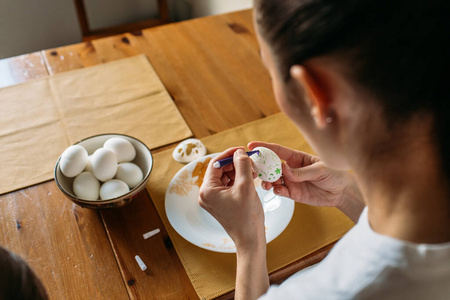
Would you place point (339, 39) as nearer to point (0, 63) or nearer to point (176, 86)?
point (176, 86)

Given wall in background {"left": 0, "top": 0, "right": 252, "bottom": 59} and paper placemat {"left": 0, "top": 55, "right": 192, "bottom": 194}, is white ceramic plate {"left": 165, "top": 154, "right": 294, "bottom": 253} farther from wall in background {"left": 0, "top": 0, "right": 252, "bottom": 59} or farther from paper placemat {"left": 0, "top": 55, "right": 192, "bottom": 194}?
wall in background {"left": 0, "top": 0, "right": 252, "bottom": 59}

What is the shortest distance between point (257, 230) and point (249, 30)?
95 centimetres

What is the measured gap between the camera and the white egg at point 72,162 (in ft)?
2.75

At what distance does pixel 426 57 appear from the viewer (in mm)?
415

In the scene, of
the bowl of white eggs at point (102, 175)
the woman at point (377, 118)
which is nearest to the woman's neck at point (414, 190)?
the woman at point (377, 118)

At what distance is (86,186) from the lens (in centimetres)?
83

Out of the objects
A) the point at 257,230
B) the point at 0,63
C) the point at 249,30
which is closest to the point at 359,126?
the point at 257,230

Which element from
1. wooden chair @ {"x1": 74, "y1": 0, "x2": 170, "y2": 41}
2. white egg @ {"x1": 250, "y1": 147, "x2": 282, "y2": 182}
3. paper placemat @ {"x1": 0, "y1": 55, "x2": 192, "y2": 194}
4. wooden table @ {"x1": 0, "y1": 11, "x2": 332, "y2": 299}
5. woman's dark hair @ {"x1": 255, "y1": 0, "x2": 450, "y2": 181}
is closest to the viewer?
woman's dark hair @ {"x1": 255, "y1": 0, "x2": 450, "y2": 181}

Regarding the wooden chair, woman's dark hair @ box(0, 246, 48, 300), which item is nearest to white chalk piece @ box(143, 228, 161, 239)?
woman's dark hair @ box(0, 246, 48, 300)

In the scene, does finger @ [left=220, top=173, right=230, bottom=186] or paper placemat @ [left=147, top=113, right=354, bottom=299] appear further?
finger @ [left=220, top=173, right=230, bottom=186]

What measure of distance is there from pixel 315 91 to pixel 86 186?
0.55 metres

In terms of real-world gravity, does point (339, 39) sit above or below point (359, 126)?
above

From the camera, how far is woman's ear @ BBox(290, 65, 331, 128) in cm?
46

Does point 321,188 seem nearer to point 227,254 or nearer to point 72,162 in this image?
point 227,254
